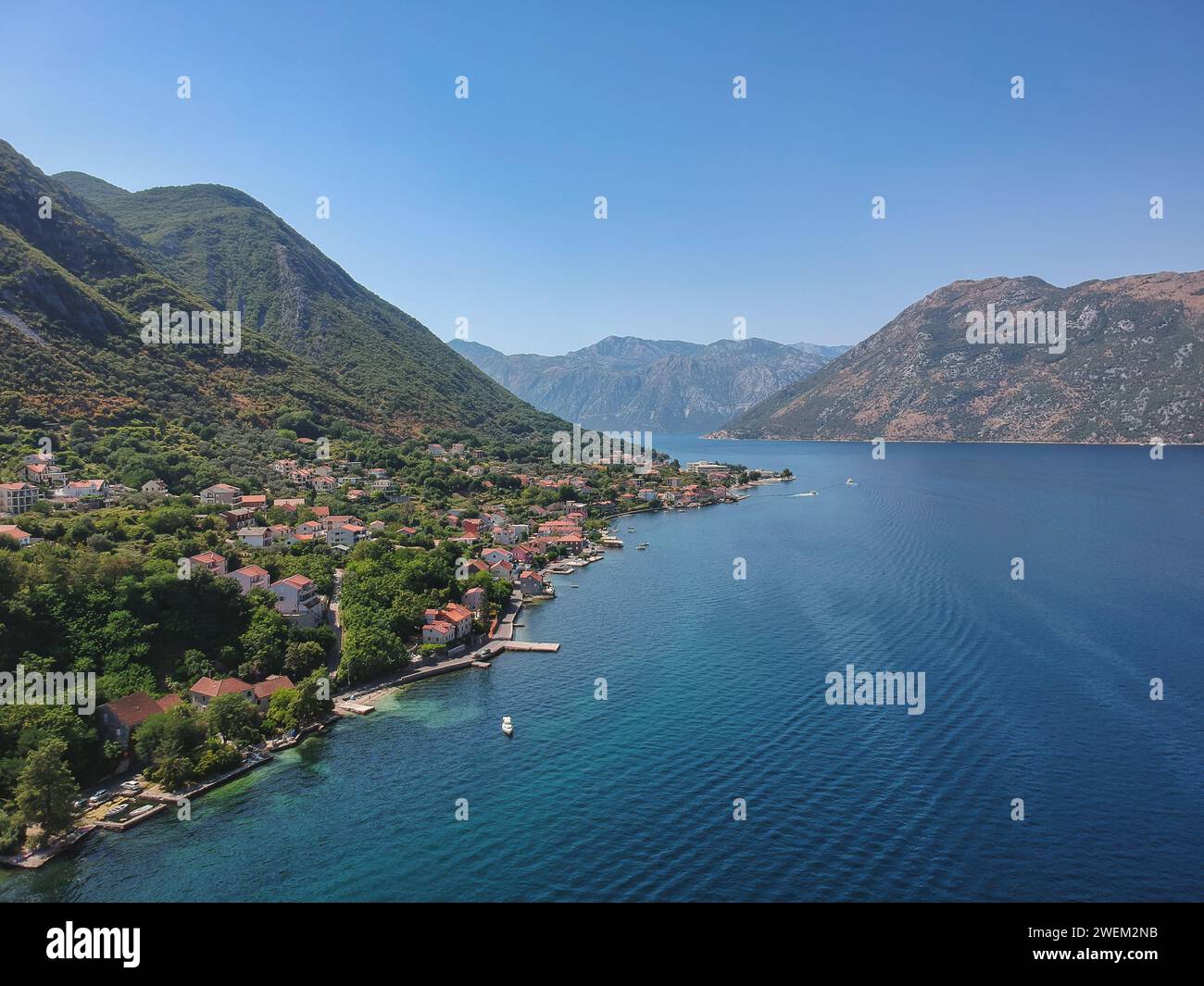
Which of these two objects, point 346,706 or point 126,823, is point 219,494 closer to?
point 346,706

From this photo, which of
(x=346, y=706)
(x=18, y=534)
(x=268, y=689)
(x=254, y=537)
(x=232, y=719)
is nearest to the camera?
(x=232, y=719)

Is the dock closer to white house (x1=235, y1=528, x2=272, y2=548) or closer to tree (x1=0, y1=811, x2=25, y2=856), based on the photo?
tree (x1=0, y1=811, x2=25, y2=856)

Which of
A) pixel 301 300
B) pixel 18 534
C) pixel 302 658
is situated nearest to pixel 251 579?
pixel 302 658

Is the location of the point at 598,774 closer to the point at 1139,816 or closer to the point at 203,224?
the point at 1139,816

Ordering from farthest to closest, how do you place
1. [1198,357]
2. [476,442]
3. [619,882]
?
[1198,357], [476,442], [619,882]

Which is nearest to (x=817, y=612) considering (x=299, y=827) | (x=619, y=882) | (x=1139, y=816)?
(x=1139, y=816)

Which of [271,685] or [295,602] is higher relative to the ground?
[295,602]
